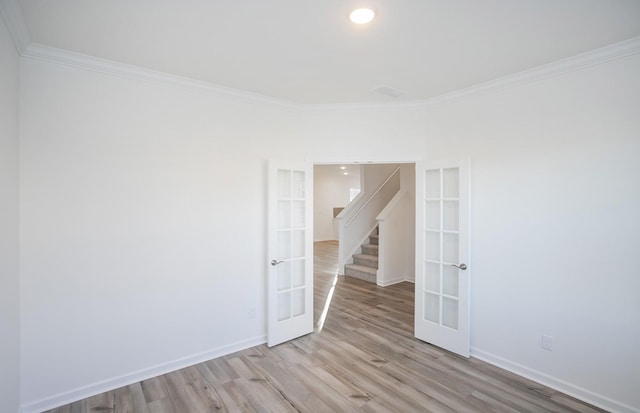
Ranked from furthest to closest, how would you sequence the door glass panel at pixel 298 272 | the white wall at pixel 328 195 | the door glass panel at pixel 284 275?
the white wall at pixel 328 195
the door glass panel at pixel 298 272
the door glass panel at pixel 284 275

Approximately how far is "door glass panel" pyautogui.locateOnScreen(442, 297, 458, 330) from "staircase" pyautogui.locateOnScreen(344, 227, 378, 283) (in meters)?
2.77

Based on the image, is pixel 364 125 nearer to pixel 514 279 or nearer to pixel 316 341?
pixel 514 279

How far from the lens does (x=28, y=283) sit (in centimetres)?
245

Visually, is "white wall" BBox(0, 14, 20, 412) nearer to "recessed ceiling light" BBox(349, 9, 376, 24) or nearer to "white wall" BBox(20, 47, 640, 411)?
"white wall" BBox(20, 47, 640, 411)

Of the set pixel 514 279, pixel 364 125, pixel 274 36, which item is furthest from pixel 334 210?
pixel 274 36

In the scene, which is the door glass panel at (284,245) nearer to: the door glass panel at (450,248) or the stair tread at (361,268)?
the door glass panel at (450,248)

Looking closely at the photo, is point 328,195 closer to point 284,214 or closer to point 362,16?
point 284,214

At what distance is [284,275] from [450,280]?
1919 millimetres

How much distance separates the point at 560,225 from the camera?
2814mm

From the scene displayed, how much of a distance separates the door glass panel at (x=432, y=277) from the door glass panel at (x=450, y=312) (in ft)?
0.51

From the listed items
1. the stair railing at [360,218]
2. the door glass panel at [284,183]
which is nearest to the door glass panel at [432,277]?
the door glass panel at [284,183]

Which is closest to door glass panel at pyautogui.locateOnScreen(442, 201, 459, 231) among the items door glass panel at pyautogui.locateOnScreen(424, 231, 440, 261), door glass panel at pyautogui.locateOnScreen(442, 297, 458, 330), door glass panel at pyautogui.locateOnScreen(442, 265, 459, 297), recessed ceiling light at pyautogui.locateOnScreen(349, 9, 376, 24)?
door glass panel at pyautogui.locateOnScreen(424, 231, 440, 261)

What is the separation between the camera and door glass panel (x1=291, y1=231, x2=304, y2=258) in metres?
3.89

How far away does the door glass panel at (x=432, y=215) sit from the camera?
369 centimetres
